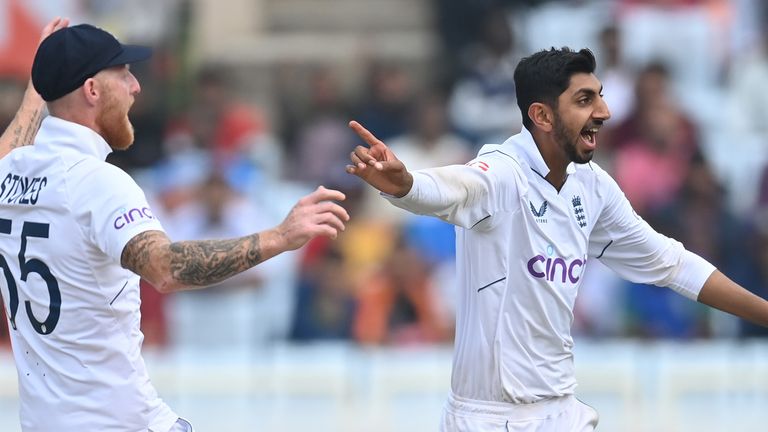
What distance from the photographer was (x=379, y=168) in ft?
16.1

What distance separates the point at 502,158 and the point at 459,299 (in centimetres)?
57

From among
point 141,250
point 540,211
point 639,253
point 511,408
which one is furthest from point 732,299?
point 141,250

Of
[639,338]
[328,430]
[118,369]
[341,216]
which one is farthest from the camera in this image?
[639,338]

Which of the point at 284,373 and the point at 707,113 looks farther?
the point at 707,113

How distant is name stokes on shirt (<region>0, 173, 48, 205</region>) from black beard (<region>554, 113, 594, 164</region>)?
6.21 ft

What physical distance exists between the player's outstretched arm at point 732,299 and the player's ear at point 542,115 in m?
1.01

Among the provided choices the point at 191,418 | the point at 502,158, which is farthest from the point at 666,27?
the point at 502,158

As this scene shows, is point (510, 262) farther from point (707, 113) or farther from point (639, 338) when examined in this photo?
point (707, 113)

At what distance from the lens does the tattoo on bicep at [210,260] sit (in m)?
4.62

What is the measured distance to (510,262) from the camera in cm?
548

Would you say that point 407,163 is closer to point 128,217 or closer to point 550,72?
point 550,72

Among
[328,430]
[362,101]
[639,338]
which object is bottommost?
[328,430]

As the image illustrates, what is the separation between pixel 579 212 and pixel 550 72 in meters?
0.55

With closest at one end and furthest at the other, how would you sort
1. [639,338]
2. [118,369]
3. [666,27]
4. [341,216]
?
[341,216] < [118,369] < [639,338] < [666,27]
